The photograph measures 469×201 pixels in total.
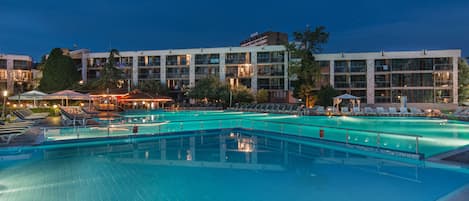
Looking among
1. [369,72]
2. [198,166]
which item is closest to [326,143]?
[198,166]

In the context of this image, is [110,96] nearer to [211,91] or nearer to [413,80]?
[211,91]

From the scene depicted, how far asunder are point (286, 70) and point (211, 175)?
3650 centimetres

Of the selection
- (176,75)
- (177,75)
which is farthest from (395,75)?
(176,75)

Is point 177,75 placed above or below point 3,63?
below

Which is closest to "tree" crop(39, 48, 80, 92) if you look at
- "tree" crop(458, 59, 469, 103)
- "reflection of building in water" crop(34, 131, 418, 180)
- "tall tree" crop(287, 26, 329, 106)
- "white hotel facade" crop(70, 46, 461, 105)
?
"white hotel facade" crop(70, 46, 461, 105)

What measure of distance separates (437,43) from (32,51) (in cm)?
11894

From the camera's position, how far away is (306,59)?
35594 mm

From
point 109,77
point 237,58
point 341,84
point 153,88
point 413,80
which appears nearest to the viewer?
point 413,80

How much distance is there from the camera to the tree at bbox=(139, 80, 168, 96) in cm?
4184

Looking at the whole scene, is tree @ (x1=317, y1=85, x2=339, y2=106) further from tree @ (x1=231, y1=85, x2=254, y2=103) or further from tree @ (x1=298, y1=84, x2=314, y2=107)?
tree @ (x1=231, y1=85, x2=254, y2=103)

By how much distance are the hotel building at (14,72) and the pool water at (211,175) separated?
46587 millimetres

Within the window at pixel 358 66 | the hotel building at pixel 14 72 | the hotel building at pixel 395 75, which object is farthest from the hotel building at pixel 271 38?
the hotel building at pixel 14 72

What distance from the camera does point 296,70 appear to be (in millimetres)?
36094

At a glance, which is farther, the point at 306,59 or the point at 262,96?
the point at 262,96
